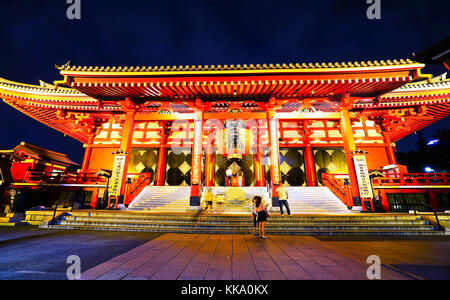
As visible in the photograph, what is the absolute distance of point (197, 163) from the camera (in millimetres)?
8500

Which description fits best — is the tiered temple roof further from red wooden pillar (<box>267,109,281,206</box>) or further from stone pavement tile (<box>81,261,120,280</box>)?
stone pavement tile (<box>81,261,120,280</box>)

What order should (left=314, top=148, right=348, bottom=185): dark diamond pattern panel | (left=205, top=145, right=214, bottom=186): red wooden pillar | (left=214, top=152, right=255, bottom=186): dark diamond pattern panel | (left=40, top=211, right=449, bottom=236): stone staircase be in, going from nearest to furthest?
(left=40, top=211, right=449, bottom=236): stone staircase, (left=205, top=145, right=214, bottom=186): red wooden pillar, (left=314, top=148, right=348, bottom=185): dark diamond pattern panel, (left=214, top=152, right=255, bottom=186): dark diamond pattern panel

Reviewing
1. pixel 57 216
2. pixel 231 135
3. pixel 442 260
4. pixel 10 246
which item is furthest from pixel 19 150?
pixel 442 260

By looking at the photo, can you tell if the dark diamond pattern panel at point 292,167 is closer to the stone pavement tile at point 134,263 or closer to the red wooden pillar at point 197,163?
the red wooden pillar at point 197,163

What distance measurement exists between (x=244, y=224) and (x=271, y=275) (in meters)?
3.79

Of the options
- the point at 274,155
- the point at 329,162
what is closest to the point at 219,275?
the point at 274,155

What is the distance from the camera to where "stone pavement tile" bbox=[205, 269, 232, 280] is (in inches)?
97.7

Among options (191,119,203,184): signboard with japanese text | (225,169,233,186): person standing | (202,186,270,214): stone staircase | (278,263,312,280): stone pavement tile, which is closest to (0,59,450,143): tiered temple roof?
(191,119,203,184): signboard with japanese text

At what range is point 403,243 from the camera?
185 inches

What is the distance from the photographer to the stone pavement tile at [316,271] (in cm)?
251

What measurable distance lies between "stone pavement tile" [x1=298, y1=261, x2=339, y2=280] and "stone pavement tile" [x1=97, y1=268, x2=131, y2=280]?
2.72 meters
